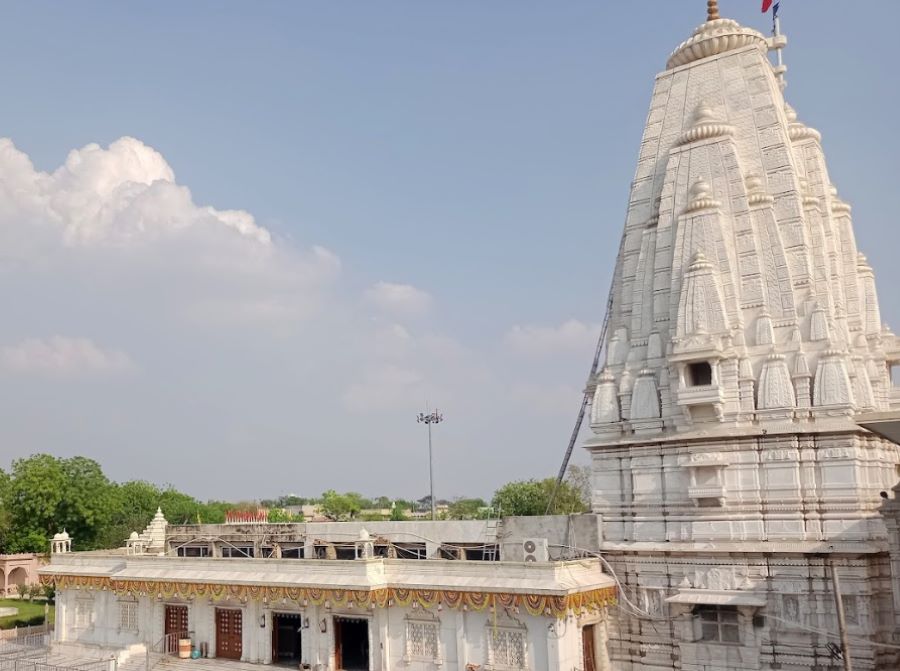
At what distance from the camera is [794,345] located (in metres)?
22.0

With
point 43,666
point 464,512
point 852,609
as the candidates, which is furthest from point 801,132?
point 464,512

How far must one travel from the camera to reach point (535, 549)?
2405 centimetres

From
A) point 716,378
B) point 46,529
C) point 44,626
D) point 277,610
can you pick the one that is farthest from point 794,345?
point 46,529

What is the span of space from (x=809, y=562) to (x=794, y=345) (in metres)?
5.81

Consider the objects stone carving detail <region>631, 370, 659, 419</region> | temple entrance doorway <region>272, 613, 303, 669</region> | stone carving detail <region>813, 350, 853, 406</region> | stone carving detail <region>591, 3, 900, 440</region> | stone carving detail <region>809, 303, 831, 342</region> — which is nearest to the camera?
stone carving detail <region>813, 350, 853, 406</region>

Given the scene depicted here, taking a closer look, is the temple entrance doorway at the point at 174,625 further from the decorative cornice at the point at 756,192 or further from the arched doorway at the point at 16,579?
the arched doorway at the point at 16,579

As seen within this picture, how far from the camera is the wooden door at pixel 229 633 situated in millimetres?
28031

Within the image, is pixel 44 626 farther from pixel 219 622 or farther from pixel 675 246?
pixel 675 246

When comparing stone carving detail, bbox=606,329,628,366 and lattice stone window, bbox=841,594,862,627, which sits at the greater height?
stone carving detail, bbox=606,329,628,366

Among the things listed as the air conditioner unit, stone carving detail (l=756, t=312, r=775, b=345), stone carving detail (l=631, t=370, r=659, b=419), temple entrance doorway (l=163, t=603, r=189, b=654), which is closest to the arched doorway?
temple entrance doorway (l=163, t=603, r=189, b=654)

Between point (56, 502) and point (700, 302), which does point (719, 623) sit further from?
point (56, 502)

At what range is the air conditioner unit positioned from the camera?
23641 mm

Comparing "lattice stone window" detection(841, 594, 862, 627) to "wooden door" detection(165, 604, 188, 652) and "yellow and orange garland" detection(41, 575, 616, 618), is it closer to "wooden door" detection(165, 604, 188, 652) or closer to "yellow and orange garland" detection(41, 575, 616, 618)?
"yellow and orange garland" detection(41, 575, 616, 618)

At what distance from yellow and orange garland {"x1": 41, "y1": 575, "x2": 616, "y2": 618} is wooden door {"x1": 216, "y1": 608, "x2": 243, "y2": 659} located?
97 centimetres
